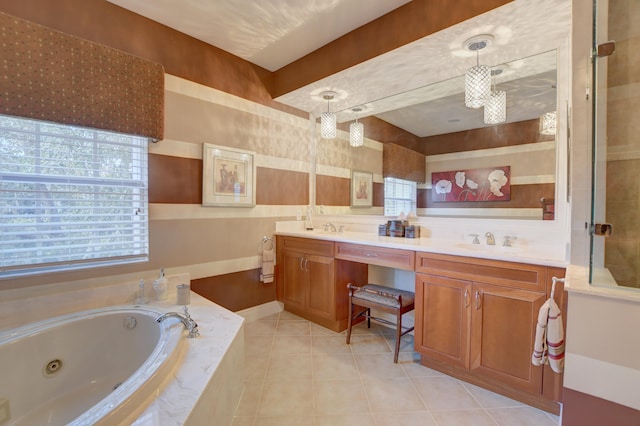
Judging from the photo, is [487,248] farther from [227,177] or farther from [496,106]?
[227,177]

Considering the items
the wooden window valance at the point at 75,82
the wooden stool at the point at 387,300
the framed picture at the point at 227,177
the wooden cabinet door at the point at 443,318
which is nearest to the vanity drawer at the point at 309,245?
the wooden stool at the point at 387,300

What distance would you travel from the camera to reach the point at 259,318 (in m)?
2.99

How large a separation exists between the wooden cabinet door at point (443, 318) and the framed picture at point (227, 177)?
1.80 metres

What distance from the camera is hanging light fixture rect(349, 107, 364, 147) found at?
3.15m

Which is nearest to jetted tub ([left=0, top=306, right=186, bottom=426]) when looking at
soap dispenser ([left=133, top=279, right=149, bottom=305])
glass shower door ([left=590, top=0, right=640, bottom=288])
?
soap dispenser ([left=133, top=279, right=149, bottom=305])

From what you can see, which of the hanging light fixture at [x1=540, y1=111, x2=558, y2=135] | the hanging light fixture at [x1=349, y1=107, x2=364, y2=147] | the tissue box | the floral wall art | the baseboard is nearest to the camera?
the hanging light fixture at [x1=540, y1=111, x2=558, y2=135]

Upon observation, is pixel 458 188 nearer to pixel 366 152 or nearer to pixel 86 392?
pixel 366 152

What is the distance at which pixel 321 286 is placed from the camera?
2.75m

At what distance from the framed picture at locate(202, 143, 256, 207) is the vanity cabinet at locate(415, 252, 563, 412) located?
175cm

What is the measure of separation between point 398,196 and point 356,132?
3.00 feet

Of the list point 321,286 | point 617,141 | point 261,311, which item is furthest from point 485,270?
point 261,311

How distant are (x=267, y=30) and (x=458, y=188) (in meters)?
2.10

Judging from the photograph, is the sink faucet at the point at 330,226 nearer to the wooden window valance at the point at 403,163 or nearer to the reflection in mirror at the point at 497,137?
the wooden window valance at the point at 403,163

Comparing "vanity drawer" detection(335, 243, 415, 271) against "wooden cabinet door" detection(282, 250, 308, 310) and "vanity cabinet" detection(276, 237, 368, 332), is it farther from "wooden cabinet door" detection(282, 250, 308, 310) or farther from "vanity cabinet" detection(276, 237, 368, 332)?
"wooden cabinet door" detection(282, 250, 308, 310)
